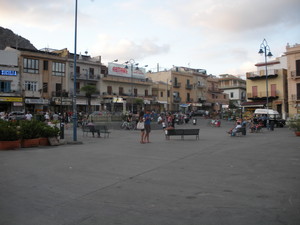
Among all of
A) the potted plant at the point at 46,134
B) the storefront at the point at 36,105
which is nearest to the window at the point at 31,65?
the storefront at the point at 36,105

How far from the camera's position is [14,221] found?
169 inches

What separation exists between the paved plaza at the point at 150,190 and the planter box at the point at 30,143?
3020mm

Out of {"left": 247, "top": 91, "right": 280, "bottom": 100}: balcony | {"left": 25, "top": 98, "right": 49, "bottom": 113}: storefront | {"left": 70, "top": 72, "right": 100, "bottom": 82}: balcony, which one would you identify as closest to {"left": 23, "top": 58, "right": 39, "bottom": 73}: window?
{"left": 25, "top": 98, "right": 49, "bottom": 113}: storefront

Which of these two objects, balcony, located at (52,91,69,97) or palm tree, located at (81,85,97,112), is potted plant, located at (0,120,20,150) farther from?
palm tree, located at (81,85,97,112)

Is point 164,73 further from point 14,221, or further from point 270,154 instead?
point 14,221

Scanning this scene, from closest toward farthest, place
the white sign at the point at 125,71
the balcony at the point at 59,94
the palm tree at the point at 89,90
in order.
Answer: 1. the balcony at the point at 59,94
2. the palm tree at the point at 89,90
3. the white sign at the point at 125,71

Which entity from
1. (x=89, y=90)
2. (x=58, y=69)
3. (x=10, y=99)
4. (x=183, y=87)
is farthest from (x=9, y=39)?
(x=183, y=87)

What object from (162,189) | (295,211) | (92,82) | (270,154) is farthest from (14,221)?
(92,82)

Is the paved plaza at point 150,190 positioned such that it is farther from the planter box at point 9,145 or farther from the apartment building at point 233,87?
the apartment building at point 233,87

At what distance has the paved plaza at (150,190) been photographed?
442 cm

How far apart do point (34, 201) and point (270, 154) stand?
8388 mm

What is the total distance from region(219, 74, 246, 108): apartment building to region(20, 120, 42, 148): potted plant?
70226mm

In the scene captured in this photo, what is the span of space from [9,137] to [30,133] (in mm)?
963

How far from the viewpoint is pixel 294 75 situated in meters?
41.2
